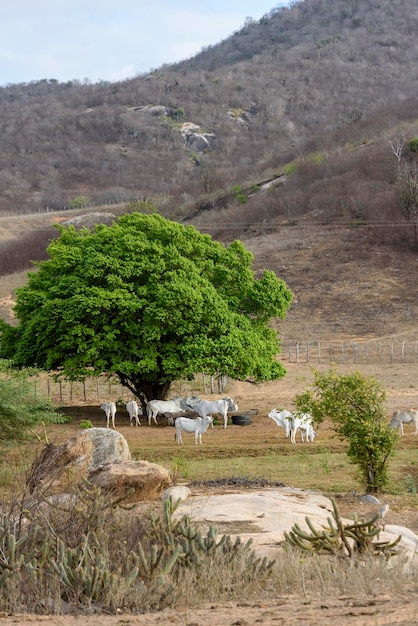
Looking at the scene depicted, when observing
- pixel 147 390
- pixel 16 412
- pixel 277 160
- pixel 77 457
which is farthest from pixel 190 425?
pixel 277 160

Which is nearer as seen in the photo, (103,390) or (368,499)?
(368,499)

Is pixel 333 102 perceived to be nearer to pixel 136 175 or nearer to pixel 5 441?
pixel 136 175

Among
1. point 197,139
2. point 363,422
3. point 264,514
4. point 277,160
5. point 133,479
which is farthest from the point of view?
point 197,139

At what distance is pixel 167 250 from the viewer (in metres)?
28.0

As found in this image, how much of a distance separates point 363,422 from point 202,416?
11.1 m

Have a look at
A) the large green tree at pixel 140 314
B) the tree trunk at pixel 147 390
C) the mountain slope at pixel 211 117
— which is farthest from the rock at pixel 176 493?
the mountain slope at pixel 211 117

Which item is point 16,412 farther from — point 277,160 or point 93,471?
point 277,160

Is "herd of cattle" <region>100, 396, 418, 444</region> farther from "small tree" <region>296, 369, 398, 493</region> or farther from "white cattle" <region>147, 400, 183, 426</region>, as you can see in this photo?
"small tree" <region>296, 369, 398, 493</region>

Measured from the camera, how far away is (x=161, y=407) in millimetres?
25609

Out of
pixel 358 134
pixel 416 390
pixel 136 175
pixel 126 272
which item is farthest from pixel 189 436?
pixel 136 175

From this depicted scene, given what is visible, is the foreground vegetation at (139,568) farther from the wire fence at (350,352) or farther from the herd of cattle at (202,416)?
the wire fence at (350,352)

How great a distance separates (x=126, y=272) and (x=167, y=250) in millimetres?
1826

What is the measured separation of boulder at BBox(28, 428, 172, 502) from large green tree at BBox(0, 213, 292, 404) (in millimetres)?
11590

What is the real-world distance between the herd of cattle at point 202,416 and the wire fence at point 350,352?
1383 cm
